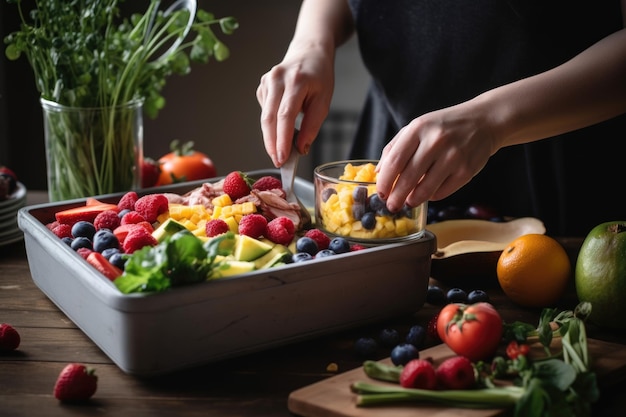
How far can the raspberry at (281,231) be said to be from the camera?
4.94ft

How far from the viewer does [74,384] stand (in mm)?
1154

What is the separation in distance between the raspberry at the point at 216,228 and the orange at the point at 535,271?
0.52m

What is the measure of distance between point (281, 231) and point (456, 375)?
48 centimetres

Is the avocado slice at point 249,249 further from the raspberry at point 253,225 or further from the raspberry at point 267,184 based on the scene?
the raspberry at point 267,184

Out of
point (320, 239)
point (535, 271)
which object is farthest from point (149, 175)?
point (535, 271)

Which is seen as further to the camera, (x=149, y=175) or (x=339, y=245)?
(x=149, y=175)

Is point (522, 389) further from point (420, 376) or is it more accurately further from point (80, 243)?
point (80, 243)

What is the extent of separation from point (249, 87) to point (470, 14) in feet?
6.48

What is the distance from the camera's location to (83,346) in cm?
137

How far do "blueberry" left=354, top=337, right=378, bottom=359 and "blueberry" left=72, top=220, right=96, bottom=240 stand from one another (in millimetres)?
555

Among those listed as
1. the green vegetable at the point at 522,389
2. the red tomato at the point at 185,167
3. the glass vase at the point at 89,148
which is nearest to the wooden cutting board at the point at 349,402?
the green vegetable at the point at 522,389

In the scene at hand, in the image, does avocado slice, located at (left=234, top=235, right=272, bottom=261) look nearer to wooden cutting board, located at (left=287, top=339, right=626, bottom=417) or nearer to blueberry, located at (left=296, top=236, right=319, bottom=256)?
blueberry, located at (left=296, top=236, right=319, bottom=256)

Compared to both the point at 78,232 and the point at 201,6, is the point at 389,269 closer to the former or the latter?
the point at 78,232

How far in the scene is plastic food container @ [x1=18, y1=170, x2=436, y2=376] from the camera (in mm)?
1216
